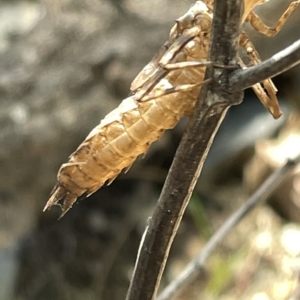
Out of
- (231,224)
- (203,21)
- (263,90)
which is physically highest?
(203,21)

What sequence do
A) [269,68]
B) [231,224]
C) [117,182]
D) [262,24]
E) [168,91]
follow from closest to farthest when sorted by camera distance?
[269,68]
[168,91]
[262,24]
[231,224]
[117,182]

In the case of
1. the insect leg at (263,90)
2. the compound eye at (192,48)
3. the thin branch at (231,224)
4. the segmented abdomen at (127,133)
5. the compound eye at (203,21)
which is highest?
the compound eye at (203,21)

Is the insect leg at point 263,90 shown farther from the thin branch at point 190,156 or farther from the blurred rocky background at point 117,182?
the blurred rocky background at point 117,182

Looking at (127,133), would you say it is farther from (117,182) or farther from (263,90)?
(117,182)

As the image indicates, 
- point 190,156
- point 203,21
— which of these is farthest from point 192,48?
point 190,156

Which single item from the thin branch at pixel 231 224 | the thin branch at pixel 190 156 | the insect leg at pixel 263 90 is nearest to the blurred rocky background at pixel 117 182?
the thin branch at pixel 231 224

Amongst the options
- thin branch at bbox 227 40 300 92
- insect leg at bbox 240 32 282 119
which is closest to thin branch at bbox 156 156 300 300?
insect leg at bbox 240 32 282 119

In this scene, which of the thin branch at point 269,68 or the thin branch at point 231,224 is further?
the thin branch at point 231,224
